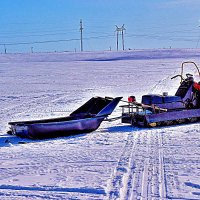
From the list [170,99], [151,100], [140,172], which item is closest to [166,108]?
[170,99]

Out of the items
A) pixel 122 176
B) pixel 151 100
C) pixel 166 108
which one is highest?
pixel 151 100

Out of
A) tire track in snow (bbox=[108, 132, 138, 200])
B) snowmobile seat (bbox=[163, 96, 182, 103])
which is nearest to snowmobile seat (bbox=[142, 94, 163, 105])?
snowmobile seat (bbox=[163, 96, 182, 103])

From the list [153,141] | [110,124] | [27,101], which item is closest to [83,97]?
[27,101]

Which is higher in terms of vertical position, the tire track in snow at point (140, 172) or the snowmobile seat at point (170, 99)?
the snowmobile seat at point (170, 99)

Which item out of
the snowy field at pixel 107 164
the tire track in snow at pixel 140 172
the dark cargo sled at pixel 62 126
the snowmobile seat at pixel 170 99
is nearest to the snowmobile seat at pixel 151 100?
the snowmobile seat at pixel 170 99

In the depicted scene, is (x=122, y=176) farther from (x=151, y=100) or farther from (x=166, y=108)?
(x=166, y=108)

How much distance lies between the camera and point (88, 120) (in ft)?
29.1

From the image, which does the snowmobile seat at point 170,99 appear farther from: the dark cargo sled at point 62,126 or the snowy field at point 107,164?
the dark cargo sled at point 62,126

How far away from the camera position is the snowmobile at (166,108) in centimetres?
954

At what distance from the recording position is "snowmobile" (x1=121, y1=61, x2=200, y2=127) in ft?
31.3

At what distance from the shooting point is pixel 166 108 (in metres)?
10.0

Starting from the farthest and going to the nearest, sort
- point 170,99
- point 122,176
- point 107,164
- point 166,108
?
point 170,99
point 166,108
point 107,164
point 122,176

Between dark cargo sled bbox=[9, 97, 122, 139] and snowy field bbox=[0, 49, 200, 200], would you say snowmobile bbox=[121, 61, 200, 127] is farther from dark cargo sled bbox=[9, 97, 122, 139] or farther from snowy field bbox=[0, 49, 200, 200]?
dark cargo sled bbox=[9, 97, 122, 139]

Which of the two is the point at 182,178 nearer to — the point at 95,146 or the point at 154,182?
the point at 154,182
